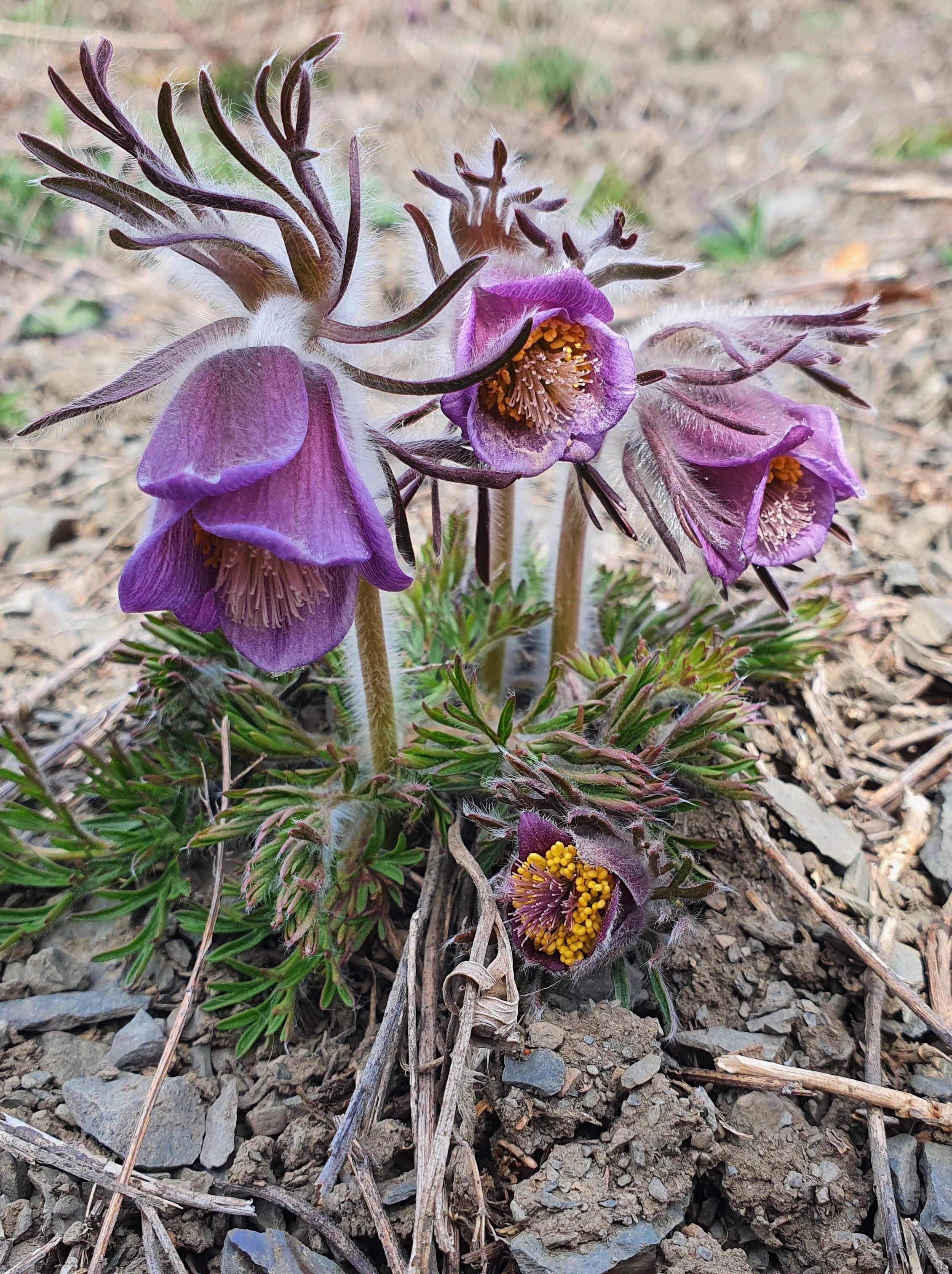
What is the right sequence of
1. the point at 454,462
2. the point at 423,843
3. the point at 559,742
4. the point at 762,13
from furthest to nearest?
the point at 762,13 < the point at 423,843 < the point at 559,742 < the point at 454,462

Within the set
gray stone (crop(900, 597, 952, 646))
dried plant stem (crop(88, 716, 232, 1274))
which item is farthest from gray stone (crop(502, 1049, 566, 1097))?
gray stone (crop(900, 597, 952, 646))

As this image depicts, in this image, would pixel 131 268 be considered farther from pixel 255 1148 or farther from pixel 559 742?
pixel 255 1148

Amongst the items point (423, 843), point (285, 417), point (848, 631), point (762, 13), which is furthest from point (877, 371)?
point (762, 13)

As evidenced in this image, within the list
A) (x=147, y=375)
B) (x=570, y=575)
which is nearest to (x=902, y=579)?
(x=570, y=575)

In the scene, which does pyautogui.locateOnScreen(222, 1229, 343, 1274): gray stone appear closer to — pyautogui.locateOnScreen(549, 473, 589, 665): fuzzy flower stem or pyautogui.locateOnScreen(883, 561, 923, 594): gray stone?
pyautogui.locateOnScreen(549, 473, 589, 665): fuzzy flower stem

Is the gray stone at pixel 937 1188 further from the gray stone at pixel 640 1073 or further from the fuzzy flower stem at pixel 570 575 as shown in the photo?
the fuzzy flower stem at pixel 570 575

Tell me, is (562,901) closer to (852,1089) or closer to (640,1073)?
(640,1073)

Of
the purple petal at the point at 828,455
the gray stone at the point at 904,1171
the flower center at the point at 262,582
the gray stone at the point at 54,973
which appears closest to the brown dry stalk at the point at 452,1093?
the flower center at the point at 262,582
